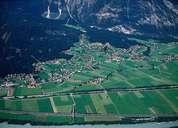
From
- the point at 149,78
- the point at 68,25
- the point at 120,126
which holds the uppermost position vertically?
the point at 68,25

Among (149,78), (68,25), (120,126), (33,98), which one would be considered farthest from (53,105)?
(68,25)

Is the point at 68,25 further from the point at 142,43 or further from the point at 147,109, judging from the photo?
the point at 147,109

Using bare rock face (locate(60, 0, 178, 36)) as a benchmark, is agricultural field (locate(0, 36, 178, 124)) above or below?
below

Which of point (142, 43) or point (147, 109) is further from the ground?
point (142, 43)

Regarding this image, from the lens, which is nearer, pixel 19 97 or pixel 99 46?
pixel 19 97

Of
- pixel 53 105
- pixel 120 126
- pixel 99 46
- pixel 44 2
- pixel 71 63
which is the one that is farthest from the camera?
pixel 44 2

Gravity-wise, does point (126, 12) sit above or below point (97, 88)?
above

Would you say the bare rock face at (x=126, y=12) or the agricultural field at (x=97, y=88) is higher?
the bare rock face at (x=126, y=12)

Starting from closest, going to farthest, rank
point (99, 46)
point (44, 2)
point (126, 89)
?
point (126, 89)
point (99, 46)
point (44, 2)

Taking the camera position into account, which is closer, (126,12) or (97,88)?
(97,88)

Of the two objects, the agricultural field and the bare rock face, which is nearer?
the agricultural field

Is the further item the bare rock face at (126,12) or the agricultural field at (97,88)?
the bare rock face at (126,12)
